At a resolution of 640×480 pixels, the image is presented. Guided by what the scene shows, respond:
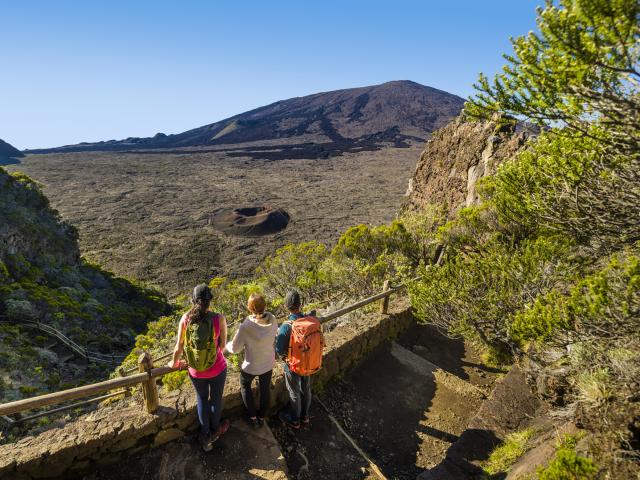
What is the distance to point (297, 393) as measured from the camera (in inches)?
171

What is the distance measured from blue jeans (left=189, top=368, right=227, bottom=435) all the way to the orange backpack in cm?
75

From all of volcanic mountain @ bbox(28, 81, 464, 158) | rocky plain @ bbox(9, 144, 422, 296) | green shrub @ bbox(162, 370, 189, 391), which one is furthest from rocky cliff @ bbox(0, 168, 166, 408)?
volcanic mountain @ bbox(28, 81, 464, 158)

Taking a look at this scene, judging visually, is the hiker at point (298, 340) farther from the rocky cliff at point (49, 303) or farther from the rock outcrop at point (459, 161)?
the rock outcrop at point (459, 161)

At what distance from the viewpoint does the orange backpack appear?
3.89m

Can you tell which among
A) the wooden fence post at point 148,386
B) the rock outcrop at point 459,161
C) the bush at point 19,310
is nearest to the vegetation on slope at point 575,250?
the wooden fence post at point 148,386

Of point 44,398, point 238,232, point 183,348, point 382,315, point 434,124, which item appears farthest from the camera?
point 434,124

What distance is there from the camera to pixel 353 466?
4.42m

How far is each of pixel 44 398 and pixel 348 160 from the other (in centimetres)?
8010

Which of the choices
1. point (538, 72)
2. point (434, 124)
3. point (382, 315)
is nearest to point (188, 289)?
point (382, 315)

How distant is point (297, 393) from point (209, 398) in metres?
1.02

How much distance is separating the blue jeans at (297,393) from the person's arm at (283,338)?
1.15 ft

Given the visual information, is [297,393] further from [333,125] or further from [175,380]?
[333,125]

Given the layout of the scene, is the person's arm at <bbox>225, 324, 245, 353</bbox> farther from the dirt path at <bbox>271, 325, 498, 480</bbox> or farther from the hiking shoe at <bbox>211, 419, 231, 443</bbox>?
the dirt path at <bbox>271, 325, 498, 480</bbox>

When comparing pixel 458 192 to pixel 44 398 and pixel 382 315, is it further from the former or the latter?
pixel 44 398
